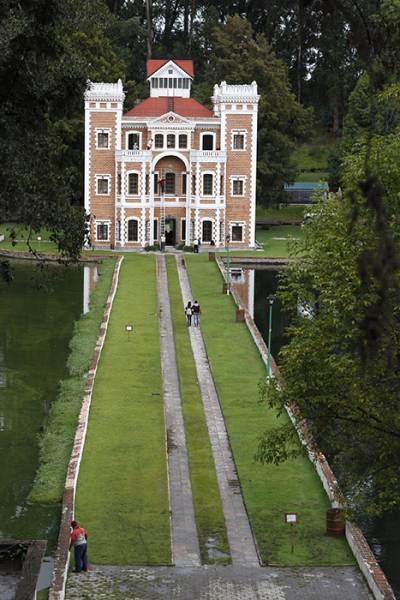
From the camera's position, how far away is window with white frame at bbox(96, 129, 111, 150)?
248 ft

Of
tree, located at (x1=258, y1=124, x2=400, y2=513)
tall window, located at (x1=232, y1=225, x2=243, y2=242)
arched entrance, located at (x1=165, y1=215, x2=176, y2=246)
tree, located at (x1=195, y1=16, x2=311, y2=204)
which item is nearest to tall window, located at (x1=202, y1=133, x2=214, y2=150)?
arched entrance, located at (x1=165, y1=215, x2=176, y2=246)

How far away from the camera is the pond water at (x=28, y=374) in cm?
2584

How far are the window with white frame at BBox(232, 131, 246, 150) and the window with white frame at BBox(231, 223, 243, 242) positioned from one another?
520 centimetres

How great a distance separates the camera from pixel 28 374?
40.1 metres

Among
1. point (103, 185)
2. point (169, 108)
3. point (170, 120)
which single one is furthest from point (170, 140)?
point (103, 185)

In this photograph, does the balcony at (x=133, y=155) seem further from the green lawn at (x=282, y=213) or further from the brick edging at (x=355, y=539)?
the brick edging at (x=355, y=539)

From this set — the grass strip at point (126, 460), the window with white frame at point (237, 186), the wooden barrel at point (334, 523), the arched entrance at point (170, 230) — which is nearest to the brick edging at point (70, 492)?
the grass strip at point (126, 460)

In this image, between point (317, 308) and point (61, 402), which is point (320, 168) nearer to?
point (61, 402)

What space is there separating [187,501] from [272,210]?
68247 mm

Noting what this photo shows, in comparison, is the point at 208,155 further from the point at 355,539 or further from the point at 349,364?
the point at 349,364

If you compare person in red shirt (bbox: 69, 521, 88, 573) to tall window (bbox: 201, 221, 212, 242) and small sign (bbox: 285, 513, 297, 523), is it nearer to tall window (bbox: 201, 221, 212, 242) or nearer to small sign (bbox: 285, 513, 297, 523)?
small sign (bbox: 285, 513, 297, 523)

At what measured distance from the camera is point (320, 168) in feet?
338

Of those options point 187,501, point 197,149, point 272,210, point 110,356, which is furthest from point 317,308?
point 272,210

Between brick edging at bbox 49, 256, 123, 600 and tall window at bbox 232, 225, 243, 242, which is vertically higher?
tall window at bbox 232, 225, 243, 242
